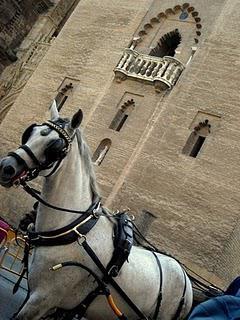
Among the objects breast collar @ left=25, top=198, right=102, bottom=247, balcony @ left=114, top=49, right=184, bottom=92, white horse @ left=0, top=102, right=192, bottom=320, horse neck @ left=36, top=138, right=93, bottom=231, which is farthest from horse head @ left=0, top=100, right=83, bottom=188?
balcony @ left=114, top=49, right=184, bottom=92

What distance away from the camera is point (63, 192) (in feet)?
11.0

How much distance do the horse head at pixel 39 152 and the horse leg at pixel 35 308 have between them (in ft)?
2.63

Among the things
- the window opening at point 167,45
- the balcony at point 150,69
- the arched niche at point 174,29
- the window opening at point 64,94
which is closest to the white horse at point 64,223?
the balcony at point 150,69

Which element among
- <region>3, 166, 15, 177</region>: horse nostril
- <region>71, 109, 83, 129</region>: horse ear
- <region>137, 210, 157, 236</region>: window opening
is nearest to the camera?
<region>3, 166, 15, 177</region>: horse nostril

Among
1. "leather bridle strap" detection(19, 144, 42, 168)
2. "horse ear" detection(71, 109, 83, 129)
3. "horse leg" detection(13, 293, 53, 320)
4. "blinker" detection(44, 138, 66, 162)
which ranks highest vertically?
"horse ear" detection(71, 109, 83, 129)

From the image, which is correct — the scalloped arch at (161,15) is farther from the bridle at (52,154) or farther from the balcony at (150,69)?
the bridle at (52,154)

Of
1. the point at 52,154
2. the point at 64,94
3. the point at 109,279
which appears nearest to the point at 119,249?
the point at 109,279

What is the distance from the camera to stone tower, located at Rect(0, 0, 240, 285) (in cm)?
937

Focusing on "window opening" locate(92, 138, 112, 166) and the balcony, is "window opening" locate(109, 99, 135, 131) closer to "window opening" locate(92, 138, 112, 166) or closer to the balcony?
"window opening" locate(92, 138, 112, 166)

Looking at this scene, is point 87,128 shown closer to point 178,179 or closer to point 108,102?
point 108,102

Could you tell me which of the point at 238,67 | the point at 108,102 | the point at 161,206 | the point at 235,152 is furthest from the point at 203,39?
the point at 161,206

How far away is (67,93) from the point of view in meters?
13.7

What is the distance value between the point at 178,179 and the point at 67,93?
205 inches

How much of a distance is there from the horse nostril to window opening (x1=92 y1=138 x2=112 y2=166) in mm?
8525
